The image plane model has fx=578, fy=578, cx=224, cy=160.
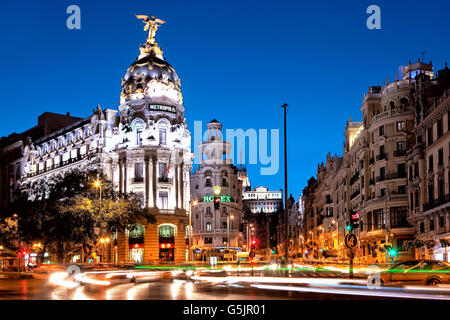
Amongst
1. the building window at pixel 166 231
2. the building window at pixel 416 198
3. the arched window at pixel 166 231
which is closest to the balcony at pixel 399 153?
the building window at pixel 416 198

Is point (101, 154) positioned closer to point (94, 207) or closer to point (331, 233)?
point (94, 207)

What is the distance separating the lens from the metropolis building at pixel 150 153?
85188 millimetres

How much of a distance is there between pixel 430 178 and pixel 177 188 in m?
44.4

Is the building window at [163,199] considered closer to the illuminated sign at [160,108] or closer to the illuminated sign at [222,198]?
the illuminated sign at [160,108]

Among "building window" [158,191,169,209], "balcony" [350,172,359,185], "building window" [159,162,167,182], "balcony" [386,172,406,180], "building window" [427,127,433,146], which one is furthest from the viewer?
"building window" [159,162,167,182]

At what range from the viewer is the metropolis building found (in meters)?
85.2

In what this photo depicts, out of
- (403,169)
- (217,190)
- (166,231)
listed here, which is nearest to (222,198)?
(166,231)

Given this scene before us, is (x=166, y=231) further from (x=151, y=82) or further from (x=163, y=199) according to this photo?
(x=151, y=82)

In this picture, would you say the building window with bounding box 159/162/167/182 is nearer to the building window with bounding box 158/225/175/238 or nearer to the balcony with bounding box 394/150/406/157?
the building window with bounding box 158/225/175/238

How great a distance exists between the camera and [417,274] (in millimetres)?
23328

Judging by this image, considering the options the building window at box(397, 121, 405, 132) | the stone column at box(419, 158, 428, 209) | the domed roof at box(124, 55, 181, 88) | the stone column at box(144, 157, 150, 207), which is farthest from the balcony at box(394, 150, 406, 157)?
the domed roof at box(124, 55, 181, 88)

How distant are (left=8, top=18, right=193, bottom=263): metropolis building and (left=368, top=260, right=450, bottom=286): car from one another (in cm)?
6041
